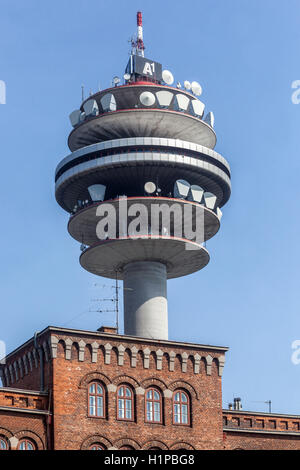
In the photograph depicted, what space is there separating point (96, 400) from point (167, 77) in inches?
1103

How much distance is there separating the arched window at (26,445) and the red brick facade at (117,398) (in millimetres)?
177

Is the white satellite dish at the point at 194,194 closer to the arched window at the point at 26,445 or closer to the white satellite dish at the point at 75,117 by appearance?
the white satellite dish at the point at 75,117

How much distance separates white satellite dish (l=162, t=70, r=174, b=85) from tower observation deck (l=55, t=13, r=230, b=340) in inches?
3.1

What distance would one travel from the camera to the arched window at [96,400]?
70562 mm

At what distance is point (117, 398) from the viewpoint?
71750 mm

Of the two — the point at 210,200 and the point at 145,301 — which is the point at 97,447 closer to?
the point at 145,301

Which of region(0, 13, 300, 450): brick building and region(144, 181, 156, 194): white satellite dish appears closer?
region(0, 13, 300, 450): brick building

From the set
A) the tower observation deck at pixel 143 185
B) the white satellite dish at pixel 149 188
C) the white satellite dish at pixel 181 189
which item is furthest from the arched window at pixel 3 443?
the white satellite dish at pixel 181 189

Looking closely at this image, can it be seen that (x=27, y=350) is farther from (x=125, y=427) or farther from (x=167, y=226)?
(x=167, y=226)

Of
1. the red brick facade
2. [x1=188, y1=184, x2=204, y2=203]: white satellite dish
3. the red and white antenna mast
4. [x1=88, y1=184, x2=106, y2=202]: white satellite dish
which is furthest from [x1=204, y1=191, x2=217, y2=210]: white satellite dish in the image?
the red and white antenna mast

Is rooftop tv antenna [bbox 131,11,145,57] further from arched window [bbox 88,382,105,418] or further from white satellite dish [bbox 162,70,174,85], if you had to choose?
arched window [bbox 88,382,105,418]

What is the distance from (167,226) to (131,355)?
1300 cm

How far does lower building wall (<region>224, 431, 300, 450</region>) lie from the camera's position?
75875mm
